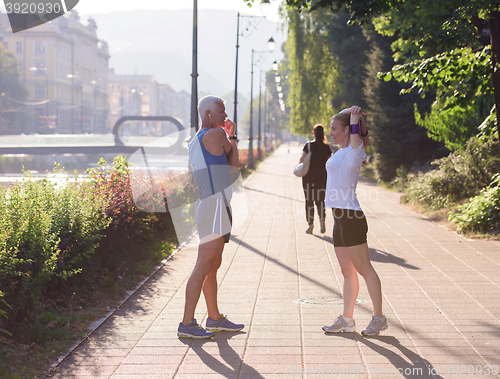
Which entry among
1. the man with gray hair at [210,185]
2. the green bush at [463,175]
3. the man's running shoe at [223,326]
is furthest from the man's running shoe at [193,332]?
the green bush at [463,175]

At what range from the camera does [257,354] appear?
13.8 feet

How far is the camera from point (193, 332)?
4.53 meters

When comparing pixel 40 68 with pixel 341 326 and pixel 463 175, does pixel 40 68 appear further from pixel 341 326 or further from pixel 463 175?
pixel 341 326

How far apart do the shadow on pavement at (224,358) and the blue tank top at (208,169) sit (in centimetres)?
115

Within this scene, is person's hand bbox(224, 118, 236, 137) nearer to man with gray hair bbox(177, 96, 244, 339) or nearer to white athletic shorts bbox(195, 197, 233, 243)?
man with gray hair bbox(177, 96, 244, 339)

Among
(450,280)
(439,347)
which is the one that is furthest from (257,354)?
(450,280)

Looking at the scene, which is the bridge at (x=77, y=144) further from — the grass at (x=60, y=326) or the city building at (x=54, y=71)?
the grass at (x=60, y=326)

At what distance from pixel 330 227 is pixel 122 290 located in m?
5.87

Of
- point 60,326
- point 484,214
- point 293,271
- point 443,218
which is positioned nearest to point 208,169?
point 60,326

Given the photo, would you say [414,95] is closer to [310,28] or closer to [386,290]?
[310,28]

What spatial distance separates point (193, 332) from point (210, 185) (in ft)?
3.89

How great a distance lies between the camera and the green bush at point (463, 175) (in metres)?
11.9

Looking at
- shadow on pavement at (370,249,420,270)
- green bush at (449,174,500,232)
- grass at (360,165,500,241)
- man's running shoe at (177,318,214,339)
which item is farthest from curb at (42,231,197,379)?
green bush at (449,174,500,232)

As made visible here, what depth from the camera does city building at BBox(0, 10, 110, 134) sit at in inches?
3661
